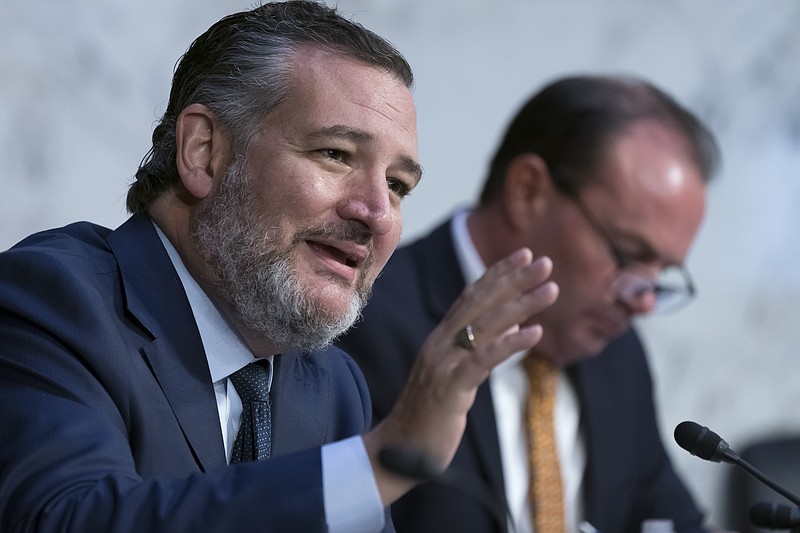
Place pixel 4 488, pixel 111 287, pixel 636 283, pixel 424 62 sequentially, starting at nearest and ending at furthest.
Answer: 1. pixel 4 488
2. pixel 111 287
3. pixel 636 283
4. pixel 424 62

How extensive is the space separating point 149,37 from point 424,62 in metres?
0.86

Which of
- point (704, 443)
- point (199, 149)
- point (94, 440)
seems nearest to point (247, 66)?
point (199, 149)

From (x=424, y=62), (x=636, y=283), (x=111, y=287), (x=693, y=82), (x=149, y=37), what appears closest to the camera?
(x=111, y=287)

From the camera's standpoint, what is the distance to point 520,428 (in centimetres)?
281

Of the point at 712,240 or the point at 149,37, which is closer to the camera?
the point at 149,37

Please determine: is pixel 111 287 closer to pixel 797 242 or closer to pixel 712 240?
pixel 712 240

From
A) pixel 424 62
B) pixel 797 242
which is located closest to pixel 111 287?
pixel 424 62

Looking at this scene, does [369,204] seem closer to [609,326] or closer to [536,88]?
[609,326]

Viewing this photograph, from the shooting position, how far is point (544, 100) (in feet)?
9.97

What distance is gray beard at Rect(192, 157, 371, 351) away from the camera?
5.36 feet

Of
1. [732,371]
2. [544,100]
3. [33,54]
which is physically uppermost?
[33,54]

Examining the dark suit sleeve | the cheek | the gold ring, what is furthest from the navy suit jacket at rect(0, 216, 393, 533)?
the cheek

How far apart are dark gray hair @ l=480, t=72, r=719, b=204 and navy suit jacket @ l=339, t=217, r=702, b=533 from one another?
12.6 inches

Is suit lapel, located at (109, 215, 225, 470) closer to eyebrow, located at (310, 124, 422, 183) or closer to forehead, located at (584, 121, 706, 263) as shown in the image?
eyebrow, located at (310, 124, 422, 183)
